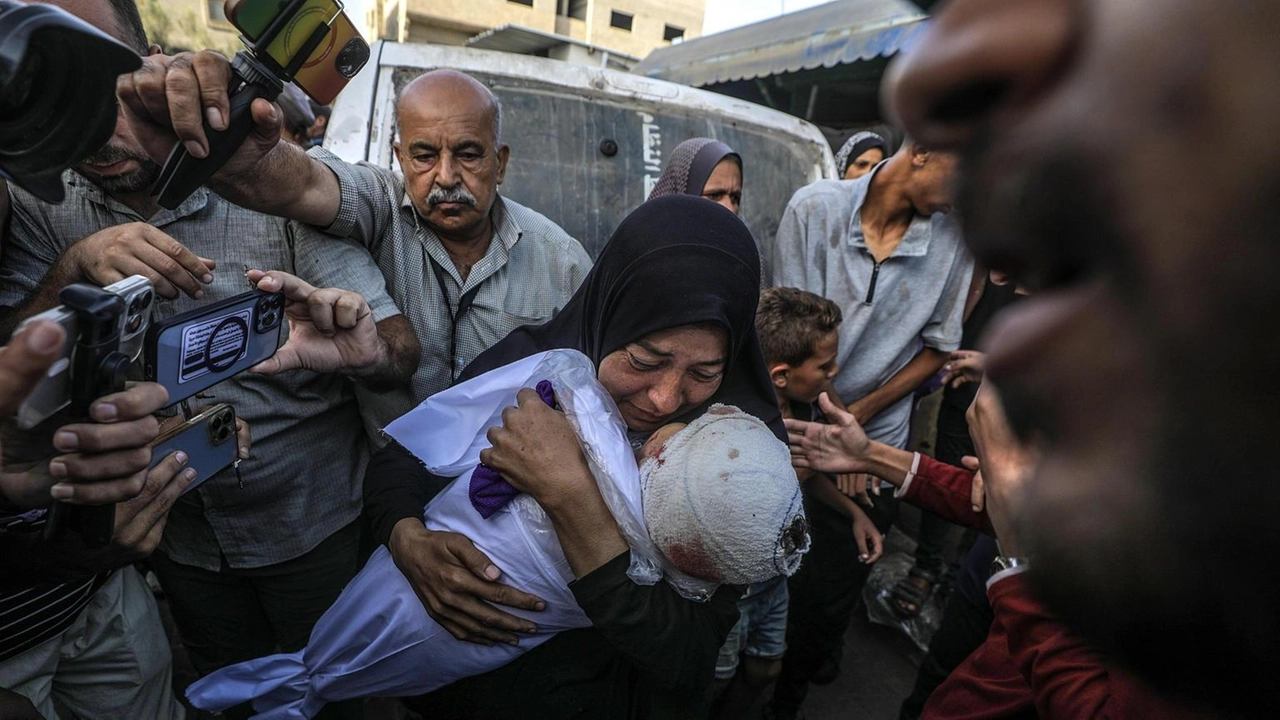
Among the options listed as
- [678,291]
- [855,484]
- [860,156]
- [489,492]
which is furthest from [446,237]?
[860,156]

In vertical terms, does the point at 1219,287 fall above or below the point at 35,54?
below

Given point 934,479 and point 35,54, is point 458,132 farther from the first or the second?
point 934,479

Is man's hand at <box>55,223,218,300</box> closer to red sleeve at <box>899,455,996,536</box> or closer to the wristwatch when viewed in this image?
the wristwatch

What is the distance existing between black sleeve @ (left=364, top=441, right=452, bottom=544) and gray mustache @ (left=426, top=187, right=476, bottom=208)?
0.83m

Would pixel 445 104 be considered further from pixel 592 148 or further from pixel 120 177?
pixel 592 148

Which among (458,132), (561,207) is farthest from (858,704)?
(458,132)

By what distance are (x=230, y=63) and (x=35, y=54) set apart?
48 cm

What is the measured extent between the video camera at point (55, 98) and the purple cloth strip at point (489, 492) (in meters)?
0.85

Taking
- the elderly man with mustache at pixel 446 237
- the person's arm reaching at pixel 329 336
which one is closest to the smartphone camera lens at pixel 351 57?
the person's arm reaching at pixel 329 336

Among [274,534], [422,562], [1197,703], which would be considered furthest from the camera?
[274,534]

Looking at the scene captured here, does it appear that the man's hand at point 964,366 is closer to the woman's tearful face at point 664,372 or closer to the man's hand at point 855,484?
the man's hand at point 855,484

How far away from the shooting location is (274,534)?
2.05 metres

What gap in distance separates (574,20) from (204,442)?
89.4ft

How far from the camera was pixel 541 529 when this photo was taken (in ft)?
4.47
